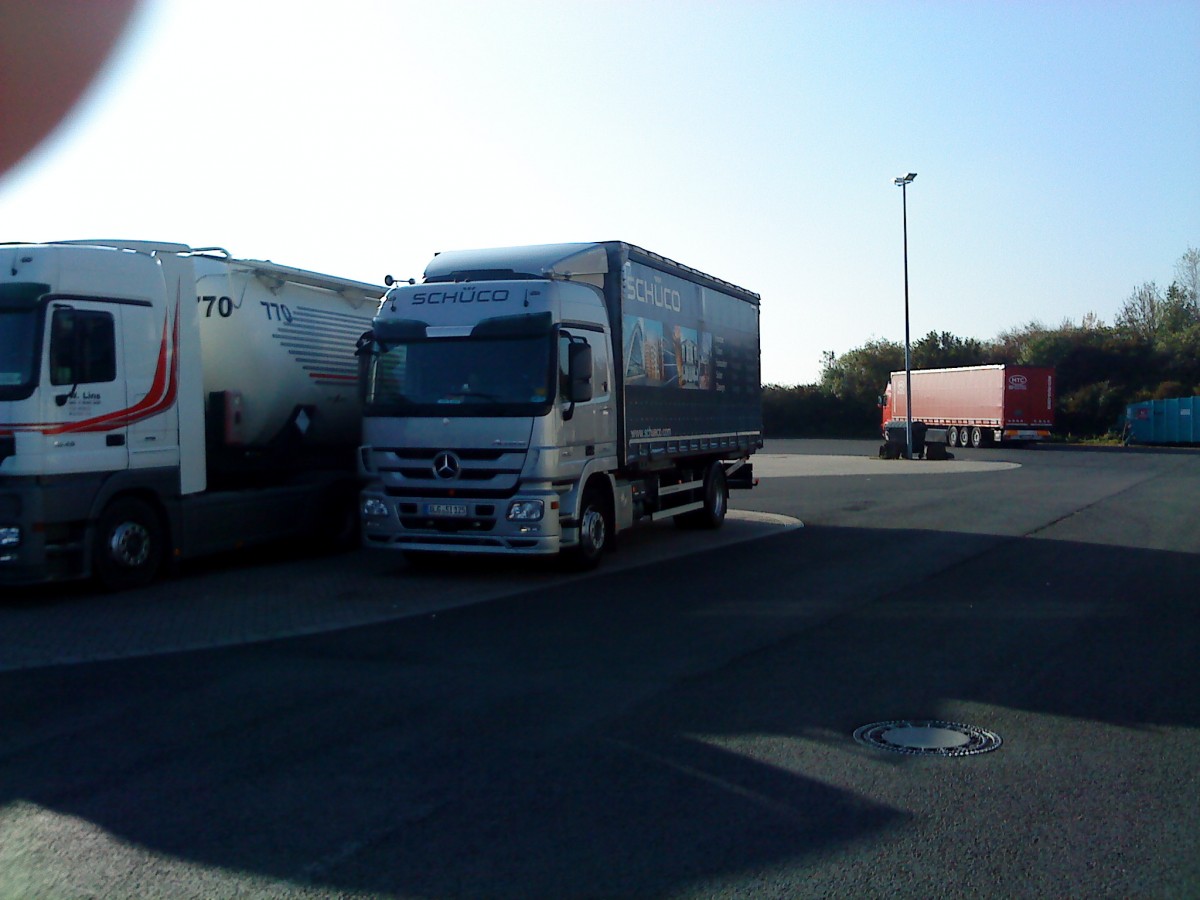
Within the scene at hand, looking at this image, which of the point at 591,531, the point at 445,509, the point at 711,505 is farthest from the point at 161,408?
the point at 711,505

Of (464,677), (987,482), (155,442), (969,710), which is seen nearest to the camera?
(969,710)

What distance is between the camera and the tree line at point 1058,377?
202 ft

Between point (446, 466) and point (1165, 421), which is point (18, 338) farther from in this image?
point (1165, 421)

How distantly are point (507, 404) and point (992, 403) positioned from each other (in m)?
40.6

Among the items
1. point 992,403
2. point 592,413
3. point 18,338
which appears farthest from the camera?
point 992,403

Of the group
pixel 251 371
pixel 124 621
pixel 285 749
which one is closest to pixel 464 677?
pixel 285 749

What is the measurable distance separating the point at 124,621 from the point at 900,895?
8.09 metres

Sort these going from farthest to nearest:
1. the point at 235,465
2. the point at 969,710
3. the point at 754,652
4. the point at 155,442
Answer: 1. the point at 235,465
2. the point at 155,442
3. the point at 754,652
4. the point at 969,710

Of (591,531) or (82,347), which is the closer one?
(82,347)

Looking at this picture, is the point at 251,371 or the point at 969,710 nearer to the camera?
the point at 969,710

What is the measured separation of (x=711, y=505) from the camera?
1812 cm

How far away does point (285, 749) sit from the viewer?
6.24m

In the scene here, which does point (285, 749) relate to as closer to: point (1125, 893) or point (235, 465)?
point (1125, 893)

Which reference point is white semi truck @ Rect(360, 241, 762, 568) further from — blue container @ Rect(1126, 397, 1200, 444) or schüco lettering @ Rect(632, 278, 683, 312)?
blue container @ Rect(1126, 397, 1200, 444)
